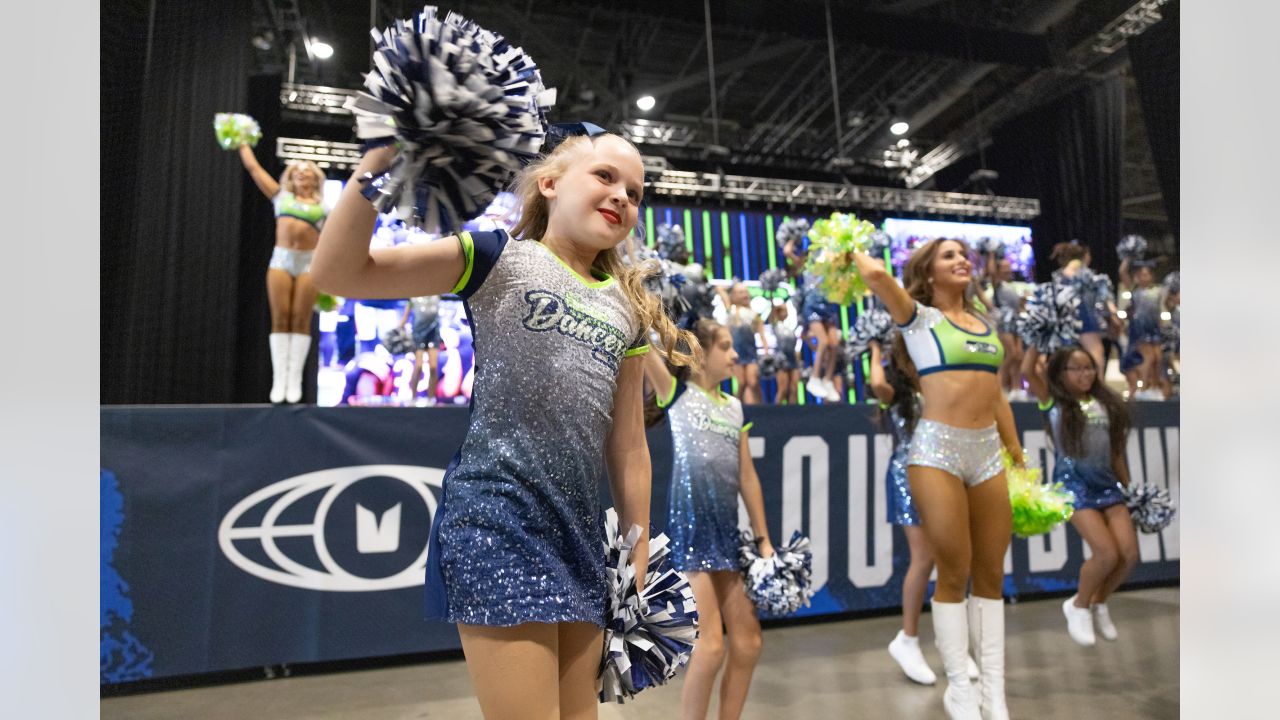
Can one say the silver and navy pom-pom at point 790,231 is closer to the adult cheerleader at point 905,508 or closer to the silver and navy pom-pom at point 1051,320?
the adult cheerleader at point 905,508

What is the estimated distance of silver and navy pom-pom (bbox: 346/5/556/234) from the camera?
3.59ft

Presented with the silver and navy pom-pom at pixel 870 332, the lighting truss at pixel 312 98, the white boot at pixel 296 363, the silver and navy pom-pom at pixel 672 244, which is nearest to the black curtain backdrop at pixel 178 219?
the lighting truss at pixel 312 98

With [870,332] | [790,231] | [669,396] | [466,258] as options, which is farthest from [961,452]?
[790,231]

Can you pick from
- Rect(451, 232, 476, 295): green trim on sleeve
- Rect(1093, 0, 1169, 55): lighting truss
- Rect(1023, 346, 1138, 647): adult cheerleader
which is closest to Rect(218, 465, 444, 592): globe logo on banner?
Rect(451, 232, 476, 295): green trim on sleeve

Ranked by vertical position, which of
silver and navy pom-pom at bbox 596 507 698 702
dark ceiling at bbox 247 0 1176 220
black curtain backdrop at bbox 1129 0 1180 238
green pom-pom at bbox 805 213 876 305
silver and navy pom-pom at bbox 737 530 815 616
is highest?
dark ceiling at bbox 247 0 1176 220

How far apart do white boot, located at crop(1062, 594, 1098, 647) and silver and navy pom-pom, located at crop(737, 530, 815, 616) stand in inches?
98.7

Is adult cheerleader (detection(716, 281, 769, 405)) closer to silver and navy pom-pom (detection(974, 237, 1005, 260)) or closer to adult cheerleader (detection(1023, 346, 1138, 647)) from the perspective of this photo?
adult cheerleader (detection(1023, 346, 1138, 647))

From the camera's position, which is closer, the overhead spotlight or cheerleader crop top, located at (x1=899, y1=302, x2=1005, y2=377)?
cheerleader crop top, located at (x1=899, y1=302, x2=1005, y2=377)

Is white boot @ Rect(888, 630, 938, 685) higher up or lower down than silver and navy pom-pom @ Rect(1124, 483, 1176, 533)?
lower down

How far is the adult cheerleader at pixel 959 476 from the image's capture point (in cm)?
298

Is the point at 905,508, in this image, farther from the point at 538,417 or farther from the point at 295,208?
the point at 295,208

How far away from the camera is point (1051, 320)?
15.1 feet

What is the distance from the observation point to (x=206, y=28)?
238 inches

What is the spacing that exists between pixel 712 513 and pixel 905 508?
205 cm
